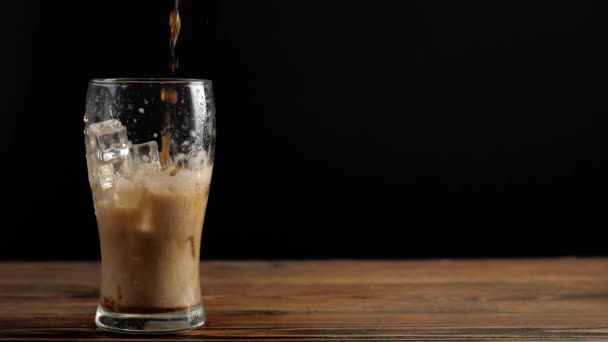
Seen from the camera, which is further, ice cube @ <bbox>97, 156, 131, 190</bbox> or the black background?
the black background

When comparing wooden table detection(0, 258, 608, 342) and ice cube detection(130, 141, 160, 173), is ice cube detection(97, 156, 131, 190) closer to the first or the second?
ice cube detection(130, 141, 160, 173)

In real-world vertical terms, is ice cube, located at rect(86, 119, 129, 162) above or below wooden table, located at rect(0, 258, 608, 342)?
above

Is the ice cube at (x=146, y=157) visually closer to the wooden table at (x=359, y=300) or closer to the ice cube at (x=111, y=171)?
the ice cube at (x=111, y=171)

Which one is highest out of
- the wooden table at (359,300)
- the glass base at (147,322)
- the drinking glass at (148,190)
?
the drinking glass at (148,190)

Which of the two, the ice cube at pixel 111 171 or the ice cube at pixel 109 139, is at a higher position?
the ice cube at pixel 109 139

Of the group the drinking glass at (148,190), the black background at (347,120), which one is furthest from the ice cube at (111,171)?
the black background at (347,120)

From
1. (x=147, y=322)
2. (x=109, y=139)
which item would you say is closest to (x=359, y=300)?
(x=147, y=322)

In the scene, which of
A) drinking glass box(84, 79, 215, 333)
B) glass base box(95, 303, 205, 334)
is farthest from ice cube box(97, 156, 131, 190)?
glass base box(95, 303, 205, 334)
